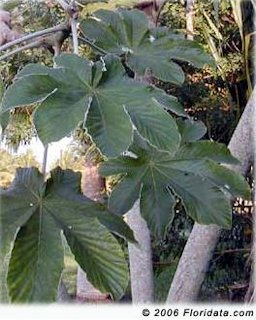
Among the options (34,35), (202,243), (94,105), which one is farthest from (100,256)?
(202,243)

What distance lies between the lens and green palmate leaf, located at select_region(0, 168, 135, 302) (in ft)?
1.92

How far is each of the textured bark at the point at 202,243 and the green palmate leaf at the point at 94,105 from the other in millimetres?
868

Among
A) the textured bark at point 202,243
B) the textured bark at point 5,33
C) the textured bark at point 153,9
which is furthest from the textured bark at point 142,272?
the textured bark at point 5,33

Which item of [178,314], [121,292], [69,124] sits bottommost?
[178,314]

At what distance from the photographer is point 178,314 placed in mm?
1515

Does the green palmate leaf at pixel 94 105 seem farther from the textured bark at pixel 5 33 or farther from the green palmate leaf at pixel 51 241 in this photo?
the textured bark at pixel 5 33

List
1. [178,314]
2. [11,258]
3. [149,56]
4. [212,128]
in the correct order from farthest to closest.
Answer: [212,128], [178,314], [149,56], [11,258]

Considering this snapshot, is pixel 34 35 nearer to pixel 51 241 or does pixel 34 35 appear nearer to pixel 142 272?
pixel 51 241

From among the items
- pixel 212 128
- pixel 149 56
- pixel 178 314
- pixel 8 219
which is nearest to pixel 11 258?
pixel 8 219

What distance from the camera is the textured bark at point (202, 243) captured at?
151cm

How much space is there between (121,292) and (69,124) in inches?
7.2

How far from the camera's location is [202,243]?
1.55 m

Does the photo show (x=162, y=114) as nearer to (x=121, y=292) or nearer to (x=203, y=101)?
(x=121, y=292)

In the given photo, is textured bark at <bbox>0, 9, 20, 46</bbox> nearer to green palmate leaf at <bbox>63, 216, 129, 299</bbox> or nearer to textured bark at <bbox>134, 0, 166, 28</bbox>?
green palmate leaf at <bbox>63, 216, 129, 299</bbox>
